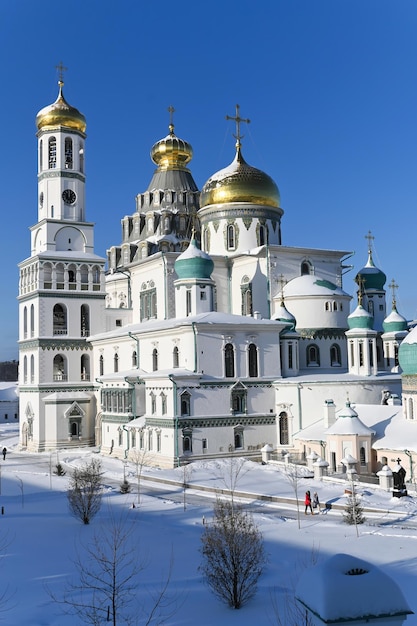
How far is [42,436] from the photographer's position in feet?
124

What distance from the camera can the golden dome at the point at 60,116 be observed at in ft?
130

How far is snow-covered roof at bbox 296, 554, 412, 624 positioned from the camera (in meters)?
4.79

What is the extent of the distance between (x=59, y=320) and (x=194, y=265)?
10.9 metres

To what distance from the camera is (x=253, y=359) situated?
32156 millimetres

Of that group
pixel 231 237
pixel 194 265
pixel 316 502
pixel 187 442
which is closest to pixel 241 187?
pixel 231 237

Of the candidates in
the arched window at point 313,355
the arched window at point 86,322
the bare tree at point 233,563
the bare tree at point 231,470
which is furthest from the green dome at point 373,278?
the bare tree at point 233,563

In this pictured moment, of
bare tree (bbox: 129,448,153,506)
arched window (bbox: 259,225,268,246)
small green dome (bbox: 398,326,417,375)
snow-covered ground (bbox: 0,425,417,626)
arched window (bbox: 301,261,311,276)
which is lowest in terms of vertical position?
snow-covered ground (bbox: 0,425,417,626)

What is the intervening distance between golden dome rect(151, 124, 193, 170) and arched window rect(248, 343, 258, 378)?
20.8 metres

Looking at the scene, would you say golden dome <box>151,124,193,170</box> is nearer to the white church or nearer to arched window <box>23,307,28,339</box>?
the white church

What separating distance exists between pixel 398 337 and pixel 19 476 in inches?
782

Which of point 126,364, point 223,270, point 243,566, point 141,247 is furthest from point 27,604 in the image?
point 141,247

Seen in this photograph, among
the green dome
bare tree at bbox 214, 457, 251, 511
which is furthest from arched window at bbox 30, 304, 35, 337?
the green dome

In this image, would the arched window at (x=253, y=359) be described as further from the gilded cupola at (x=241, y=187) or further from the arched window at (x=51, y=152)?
the arched window at (x=51, y=152)

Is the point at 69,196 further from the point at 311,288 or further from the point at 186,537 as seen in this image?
the point at 186,537
